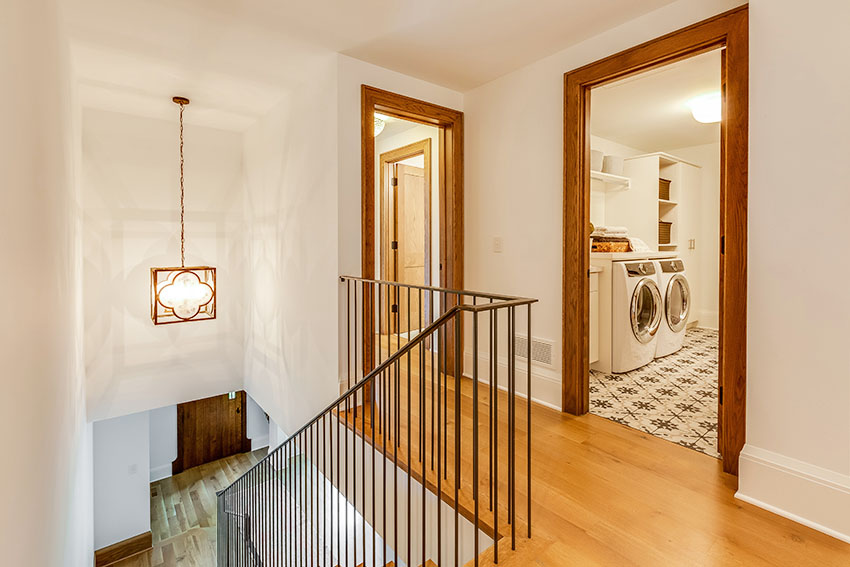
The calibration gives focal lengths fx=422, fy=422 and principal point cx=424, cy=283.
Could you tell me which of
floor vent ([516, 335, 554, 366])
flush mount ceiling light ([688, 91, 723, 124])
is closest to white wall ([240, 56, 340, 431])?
floor vent ([516, 335, 554, 366])

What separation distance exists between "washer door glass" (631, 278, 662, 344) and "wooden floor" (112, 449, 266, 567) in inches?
237

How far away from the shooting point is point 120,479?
557cm

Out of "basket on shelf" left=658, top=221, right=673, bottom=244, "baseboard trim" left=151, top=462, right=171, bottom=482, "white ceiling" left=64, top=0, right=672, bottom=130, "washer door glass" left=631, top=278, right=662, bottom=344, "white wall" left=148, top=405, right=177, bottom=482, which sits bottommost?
"baseboard trim" left=151, top=462, right=171, bottom=482

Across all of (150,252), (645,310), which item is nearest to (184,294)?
(150,252)

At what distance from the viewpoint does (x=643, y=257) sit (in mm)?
4332

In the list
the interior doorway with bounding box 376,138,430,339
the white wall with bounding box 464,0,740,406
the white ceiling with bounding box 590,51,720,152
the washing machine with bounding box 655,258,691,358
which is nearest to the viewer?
the white wall with bounding box 464,0,740,406

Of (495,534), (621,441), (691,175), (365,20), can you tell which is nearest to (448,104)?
(365,20)

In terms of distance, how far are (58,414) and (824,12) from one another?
4082 mm

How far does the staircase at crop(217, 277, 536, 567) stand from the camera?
1.71 metres

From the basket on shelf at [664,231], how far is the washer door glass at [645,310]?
166 cm

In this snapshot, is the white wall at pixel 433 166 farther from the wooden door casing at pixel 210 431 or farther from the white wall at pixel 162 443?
the white wall at pixel 162 443

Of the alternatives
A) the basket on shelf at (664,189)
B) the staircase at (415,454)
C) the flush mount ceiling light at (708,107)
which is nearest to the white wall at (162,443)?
the staircase at (415,454)

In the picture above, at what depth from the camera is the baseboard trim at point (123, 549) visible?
539 centimetres

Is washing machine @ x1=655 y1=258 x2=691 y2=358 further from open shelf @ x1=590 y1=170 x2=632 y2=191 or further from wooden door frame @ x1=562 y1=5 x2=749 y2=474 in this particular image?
wooden door frame @ x1=562 y1=5 x2=749 y2=474
